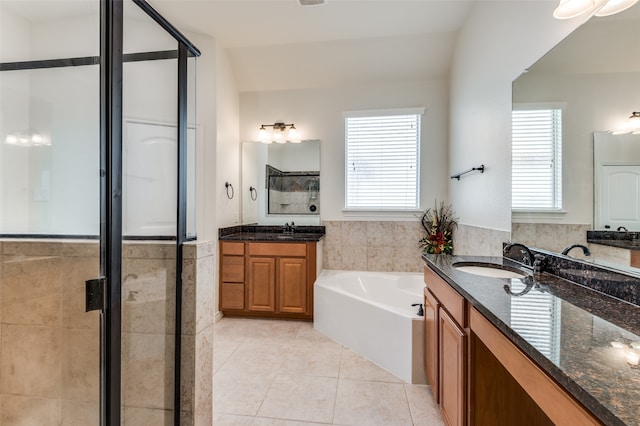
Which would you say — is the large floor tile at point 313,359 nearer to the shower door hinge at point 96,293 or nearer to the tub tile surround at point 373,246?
the tub tile surround at point 373,246

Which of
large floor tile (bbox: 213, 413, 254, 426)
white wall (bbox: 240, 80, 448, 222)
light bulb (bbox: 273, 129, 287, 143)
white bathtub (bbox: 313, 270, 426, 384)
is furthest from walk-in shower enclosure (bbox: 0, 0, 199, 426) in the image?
white wall (bbox: 240, 80, 448, 222)

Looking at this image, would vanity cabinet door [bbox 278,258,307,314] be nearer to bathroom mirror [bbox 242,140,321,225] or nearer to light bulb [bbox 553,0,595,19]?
bathroom mirror [bbox 242,140,321,225]

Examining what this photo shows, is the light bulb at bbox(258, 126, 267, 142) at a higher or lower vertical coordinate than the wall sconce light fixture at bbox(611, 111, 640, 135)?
higher

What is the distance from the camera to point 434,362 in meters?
1.66

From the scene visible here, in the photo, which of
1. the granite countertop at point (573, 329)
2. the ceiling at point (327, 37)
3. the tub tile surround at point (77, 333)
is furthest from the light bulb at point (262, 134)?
the granite countertop at point (573, 329)

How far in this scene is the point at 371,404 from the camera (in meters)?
1.75

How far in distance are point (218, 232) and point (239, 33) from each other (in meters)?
2.10

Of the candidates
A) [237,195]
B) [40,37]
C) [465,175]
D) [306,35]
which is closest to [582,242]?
[465,175]

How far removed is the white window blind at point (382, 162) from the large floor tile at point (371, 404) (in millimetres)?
1963

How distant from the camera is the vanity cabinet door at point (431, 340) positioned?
162 centimetres

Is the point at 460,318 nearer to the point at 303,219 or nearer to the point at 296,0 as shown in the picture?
the point at 303,219

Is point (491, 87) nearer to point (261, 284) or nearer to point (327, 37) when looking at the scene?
point (327, 37)

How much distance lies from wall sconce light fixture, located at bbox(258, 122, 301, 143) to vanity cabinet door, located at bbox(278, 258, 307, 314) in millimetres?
1509

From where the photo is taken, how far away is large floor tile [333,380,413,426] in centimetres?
161
